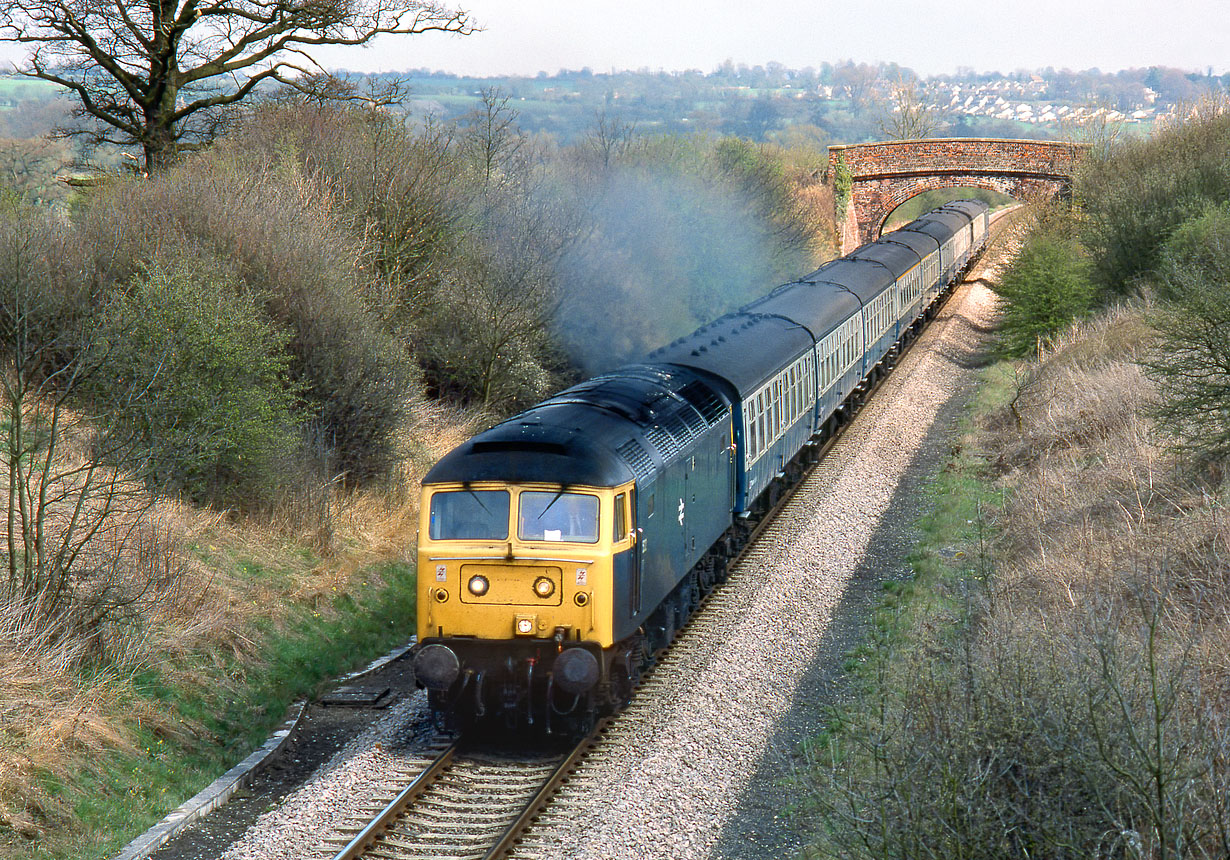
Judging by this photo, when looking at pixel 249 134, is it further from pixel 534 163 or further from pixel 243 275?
pixel 534 163

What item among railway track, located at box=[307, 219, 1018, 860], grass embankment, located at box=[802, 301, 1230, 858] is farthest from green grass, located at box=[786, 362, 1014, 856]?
railway track, located at box=[307, 219, 1018, 860]

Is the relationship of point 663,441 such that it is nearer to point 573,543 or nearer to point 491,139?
point 573,543

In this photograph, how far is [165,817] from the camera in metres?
9.02

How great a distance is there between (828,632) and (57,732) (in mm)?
7742

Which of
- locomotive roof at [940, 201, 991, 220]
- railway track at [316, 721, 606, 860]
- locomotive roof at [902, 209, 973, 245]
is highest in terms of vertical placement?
locomotive roof at [940, 201, 991, 220]

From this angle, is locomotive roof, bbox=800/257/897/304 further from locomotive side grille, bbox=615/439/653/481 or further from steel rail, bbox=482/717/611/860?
steel rail, bbox=482/717/611/860

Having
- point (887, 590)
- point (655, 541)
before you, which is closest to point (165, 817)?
point (655, 541)

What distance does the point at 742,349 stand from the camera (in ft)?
52.4

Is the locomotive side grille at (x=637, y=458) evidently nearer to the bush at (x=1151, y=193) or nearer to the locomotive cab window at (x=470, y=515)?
the locomotive cab window at (x=470, y=515)

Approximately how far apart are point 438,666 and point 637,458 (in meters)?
2.57

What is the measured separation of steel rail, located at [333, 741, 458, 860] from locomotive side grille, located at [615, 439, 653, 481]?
2.91 metres

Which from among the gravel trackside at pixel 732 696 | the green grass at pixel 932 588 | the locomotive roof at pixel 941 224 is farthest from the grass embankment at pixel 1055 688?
the locomotive roof at pixel 941 224

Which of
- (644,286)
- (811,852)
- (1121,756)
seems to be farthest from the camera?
(644,286)

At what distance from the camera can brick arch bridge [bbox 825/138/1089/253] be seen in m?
50.0
